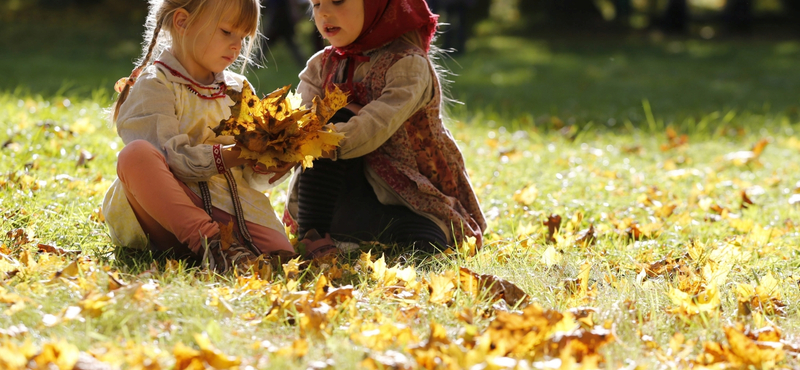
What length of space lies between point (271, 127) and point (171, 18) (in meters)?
0.59

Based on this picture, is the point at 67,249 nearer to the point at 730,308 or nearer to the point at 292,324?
the point at 292,324

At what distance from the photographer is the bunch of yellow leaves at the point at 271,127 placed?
236cm

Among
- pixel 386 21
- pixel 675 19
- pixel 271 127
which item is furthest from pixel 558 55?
pixel 271 127

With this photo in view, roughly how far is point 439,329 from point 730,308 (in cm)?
96

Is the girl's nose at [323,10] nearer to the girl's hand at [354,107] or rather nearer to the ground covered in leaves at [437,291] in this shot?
the girl's hand at [354,107]

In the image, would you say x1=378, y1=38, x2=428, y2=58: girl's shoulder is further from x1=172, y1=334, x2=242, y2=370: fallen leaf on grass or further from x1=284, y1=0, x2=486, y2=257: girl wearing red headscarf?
x1=172, y1=334, x2=242, y2=370: fallen leaf on grass

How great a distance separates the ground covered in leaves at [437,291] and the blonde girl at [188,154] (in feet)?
0.43

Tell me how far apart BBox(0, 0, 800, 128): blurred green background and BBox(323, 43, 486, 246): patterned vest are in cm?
36

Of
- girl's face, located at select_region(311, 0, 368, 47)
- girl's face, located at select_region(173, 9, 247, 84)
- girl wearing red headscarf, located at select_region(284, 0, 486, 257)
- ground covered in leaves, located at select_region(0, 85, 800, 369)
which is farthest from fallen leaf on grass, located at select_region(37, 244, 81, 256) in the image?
girl's face, located at select_region(311, 0, 368, 47)

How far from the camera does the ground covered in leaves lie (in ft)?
5.72

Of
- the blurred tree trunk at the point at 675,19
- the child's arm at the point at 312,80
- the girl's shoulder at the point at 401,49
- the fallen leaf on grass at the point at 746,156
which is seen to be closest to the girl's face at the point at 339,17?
the girl's shoulder at the point at 401,49

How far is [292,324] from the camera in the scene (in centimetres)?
198

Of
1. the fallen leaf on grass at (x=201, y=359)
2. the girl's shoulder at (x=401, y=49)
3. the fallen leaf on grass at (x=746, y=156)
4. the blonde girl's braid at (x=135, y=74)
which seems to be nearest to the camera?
the fallen leaf on grass at (x=201, y=359)

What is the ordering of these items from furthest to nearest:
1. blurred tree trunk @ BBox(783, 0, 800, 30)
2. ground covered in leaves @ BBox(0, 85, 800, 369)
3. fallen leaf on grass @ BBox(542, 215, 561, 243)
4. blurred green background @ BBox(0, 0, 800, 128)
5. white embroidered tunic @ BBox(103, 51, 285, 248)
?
blurred tree trunk @ BBox(783, 0, 800, 30) < blurred green background @ BBox(0, 0, 800, 128) < fallen leaf on grass @ BBox(542, 215, 561, 243) < white embroidered tunic @ BBox(103, 51, 285, 248) < ground covered in leaves @ BBox(0, 85, 800, 369)
